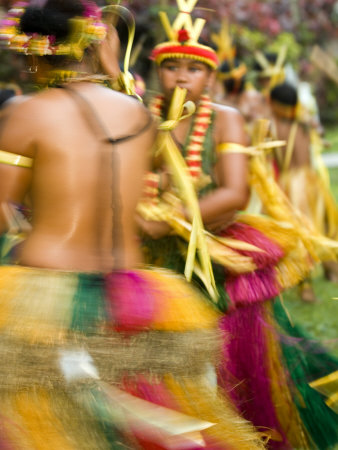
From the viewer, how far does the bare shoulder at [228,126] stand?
350 cm

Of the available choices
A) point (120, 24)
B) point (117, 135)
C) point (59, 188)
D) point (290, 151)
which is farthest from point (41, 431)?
point (290, 151)

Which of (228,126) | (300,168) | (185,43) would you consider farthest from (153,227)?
(300,168)

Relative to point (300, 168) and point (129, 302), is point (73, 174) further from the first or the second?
point (300, 168)

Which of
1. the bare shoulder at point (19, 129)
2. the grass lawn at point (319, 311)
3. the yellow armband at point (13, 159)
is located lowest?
the grass lawn at point (319, 311)

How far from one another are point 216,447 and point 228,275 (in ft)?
3.72

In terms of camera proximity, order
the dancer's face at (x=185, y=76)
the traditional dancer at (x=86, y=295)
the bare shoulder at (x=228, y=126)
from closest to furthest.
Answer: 1. the traditional dancer at (x=86, y=295)
2. the bare shoulder at (x=228, y=126)
3. the dancer's face at (x=185, y=76)

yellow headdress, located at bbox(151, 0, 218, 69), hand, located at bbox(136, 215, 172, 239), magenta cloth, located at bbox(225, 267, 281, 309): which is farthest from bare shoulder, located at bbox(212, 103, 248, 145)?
magenta cloth, located at bbox(225, 267, 281, 309)

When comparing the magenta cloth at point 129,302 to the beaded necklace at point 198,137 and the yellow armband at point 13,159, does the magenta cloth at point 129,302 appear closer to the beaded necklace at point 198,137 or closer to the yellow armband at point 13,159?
the yellow armband at point 13,159

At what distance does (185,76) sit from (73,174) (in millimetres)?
1470

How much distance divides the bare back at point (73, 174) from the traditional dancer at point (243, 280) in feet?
2.97

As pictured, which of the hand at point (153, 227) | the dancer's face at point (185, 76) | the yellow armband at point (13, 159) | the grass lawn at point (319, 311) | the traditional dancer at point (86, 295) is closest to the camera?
the traditional dancer at point (86, 295)

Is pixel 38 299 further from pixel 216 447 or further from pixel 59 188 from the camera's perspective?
pixel 216 447

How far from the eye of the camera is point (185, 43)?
12.0ft

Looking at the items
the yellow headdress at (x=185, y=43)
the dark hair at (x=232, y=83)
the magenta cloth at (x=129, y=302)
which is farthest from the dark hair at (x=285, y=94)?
the magenta cloth at (x=129, y=302)
